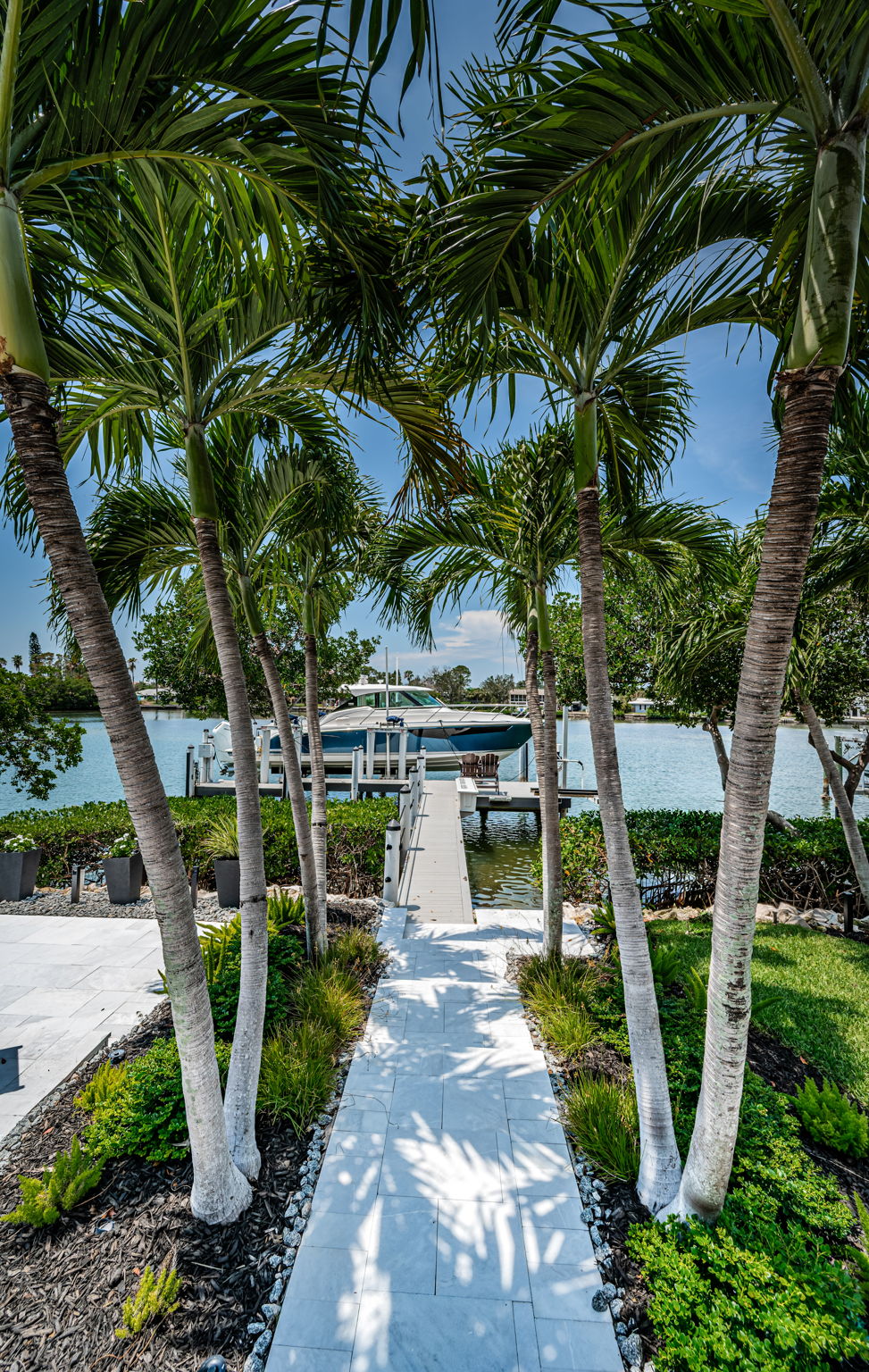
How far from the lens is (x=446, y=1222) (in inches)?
109

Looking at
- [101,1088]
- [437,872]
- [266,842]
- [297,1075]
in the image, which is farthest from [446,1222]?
[437,872]

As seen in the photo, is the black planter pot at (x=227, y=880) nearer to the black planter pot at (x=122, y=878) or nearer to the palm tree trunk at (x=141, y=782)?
the black planter pot at (x=122, y=878)

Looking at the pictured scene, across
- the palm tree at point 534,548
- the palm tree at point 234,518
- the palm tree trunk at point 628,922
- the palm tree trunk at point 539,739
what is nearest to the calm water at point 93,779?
the palm tree at point 234,518

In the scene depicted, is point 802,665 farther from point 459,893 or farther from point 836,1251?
point 459,893

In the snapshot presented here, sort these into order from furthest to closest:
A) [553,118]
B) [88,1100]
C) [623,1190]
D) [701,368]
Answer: [701,368], [88,1100], [623,1190], [553,118]

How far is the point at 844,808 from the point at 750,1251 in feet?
17.2

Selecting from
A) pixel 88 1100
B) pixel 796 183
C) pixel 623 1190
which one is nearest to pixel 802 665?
pixel 796 183

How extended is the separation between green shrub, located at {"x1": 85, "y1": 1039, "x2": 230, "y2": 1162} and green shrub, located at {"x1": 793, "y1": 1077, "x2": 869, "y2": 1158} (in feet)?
10.9

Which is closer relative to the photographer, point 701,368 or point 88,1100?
point 88,1100

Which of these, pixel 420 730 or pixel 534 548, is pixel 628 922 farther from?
pixel 420 730

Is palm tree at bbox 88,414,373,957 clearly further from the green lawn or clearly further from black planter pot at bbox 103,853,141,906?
the green lawn

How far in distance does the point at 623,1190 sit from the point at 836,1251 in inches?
35.2

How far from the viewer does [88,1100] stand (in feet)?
10.9

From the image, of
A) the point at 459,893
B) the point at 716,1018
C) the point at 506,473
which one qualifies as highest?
the point at 506,473
